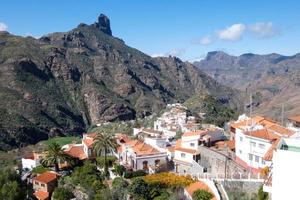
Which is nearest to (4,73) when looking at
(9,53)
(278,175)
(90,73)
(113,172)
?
(9,53)

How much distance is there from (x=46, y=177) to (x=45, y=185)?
1205mm

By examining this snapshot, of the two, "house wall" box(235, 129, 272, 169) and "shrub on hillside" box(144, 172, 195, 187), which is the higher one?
"house wall" box(235, 129, 272, 169)

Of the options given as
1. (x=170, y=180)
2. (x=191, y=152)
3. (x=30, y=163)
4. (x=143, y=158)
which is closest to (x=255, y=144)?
(x=170, y=180)

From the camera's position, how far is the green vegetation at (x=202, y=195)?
33.9m

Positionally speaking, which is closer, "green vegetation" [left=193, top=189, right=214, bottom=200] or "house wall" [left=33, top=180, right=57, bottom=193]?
"green vegetation" [left=193, top=189, right=214, bottom=200]

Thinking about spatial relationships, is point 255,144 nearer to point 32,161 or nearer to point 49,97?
point 32,161

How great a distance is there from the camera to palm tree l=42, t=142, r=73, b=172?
51.8m

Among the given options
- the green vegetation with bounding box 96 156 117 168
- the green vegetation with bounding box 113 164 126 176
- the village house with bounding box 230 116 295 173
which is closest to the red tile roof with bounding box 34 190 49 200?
the green vegetation with bounding box 96 156 117 168

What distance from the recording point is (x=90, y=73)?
198 m

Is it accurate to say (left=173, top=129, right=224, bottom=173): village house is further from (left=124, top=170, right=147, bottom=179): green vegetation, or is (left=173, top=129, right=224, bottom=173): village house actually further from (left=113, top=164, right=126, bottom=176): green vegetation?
(left=113, top=164, right=126, bottom=176): green vegetation

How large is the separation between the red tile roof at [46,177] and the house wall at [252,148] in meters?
21.4

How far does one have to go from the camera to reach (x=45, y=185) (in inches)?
1948

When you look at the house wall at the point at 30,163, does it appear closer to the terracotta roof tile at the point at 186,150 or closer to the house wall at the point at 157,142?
the house wall at the point at 157,142

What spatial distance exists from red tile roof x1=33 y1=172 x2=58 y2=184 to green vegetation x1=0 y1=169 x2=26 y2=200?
2034 mm
